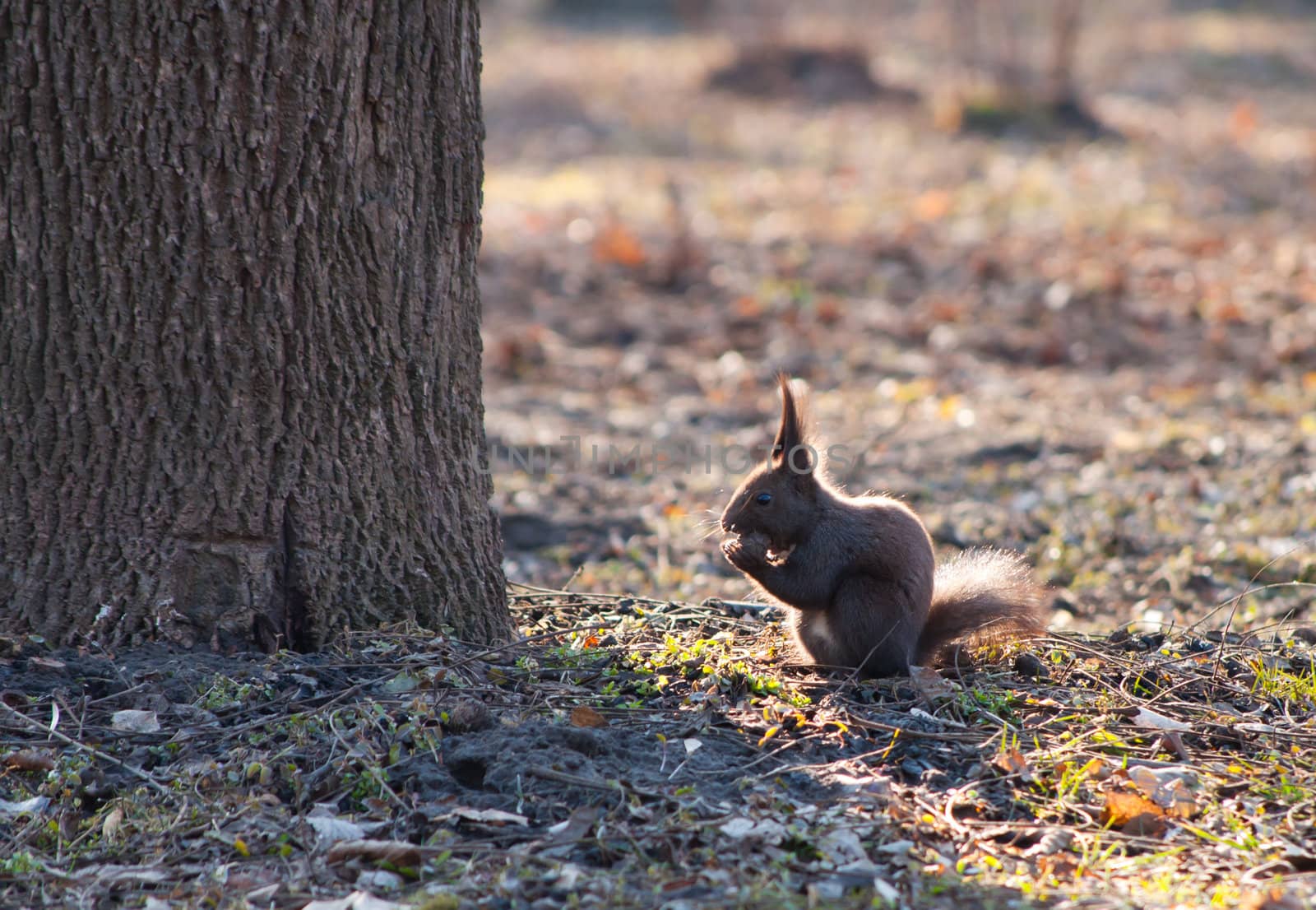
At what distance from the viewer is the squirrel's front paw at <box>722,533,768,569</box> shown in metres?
3.89

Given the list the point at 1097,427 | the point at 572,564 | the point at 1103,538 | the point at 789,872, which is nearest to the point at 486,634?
the point at 789,872

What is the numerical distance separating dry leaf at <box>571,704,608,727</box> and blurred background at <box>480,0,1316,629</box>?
61.8 inches

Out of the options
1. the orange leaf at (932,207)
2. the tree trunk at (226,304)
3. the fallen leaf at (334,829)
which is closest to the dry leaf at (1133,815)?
the fallen leaf at (334,829)

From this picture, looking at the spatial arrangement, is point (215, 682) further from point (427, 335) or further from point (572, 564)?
point (572, 564)

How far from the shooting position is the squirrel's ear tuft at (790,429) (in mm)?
3758

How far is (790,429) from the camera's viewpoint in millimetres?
3846

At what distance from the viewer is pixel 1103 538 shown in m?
5.82

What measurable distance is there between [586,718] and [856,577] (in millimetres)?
976

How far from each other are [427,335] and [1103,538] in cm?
346

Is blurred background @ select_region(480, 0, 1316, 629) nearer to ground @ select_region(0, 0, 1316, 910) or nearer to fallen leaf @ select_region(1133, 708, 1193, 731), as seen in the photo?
ground @ select_region(0, 0, 1316, 910)

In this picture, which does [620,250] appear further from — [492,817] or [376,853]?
[376,853]

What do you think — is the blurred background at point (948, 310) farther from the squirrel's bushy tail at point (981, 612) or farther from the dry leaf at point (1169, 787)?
the dry leaf at point (1169, 787)

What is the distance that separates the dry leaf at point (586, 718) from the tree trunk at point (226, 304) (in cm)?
73

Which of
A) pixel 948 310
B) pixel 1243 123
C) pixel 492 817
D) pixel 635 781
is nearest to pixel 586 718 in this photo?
pixel 635 781
